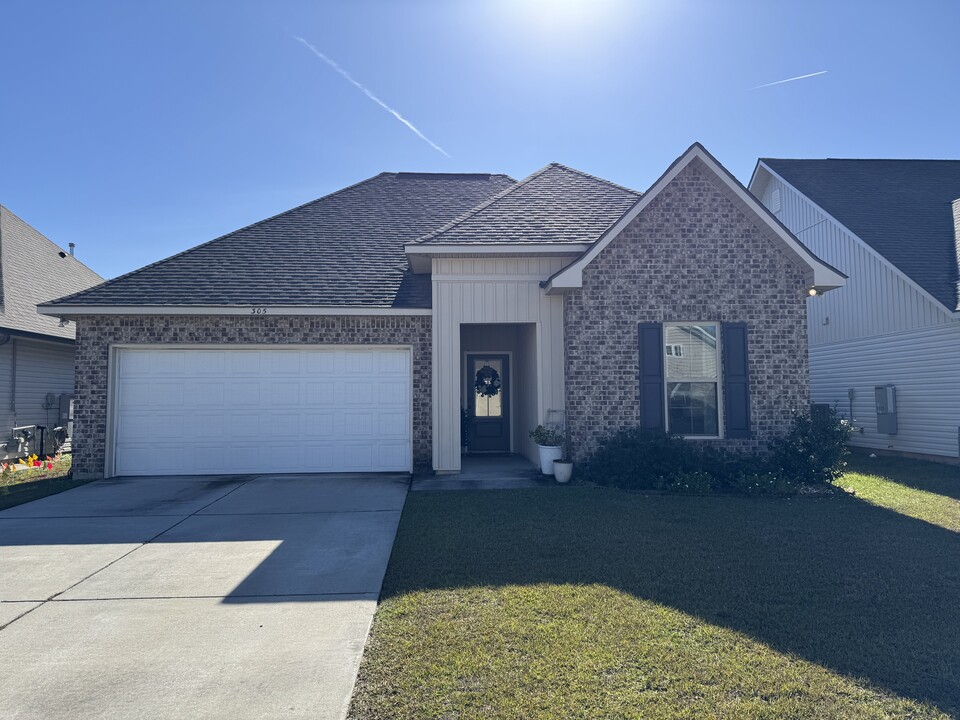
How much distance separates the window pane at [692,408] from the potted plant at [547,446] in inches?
76.3

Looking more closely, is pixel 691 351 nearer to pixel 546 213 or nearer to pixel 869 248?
pixel 546 213

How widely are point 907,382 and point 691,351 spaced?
632cm

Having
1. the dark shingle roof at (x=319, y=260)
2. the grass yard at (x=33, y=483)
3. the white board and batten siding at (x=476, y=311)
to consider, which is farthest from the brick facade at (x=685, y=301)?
the grass yard at (x=33, y=483)

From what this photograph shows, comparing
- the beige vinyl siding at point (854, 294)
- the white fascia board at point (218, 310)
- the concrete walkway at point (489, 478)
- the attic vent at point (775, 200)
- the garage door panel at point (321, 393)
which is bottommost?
the concrete walkway at point (489, 478)

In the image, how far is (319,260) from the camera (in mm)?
12031

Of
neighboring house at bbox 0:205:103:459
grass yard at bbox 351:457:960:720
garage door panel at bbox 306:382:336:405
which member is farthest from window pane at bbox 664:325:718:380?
neighboring house at bbox 0:205:103:459

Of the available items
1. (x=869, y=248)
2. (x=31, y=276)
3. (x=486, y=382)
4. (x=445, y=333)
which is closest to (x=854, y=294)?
(x=869, y=248)

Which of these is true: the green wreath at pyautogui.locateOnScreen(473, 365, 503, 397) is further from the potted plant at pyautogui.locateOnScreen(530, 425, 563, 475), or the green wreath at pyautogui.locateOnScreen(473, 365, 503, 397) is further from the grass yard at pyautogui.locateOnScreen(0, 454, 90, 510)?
the grass yard at pyautogui.locateOnScreen(0, 454, 90, 510)

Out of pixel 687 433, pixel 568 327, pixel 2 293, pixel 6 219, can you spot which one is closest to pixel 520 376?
pixel 568 327

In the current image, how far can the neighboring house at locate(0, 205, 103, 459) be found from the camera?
13062 mm

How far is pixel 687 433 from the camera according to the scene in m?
9.88

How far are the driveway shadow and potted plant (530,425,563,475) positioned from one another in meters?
1.60

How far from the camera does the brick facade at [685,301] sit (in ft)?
32.4

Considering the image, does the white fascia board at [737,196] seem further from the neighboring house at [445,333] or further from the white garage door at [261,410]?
the white garage door at [261,410]
